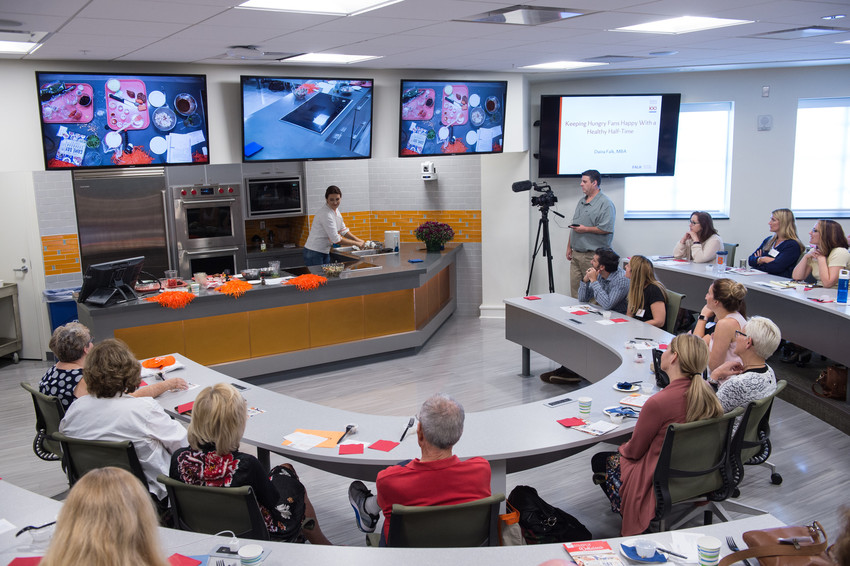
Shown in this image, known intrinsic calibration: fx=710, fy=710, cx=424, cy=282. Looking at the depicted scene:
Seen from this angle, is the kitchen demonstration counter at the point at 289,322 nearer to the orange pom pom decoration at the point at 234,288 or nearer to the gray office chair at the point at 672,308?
the orange pom pom decoration at the point at 234,288

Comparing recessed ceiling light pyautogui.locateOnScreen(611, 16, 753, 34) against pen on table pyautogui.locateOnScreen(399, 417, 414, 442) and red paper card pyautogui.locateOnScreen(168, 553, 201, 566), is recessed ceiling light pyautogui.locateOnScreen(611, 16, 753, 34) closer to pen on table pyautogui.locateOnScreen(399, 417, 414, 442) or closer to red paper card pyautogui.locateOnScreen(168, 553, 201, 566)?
pen on table pyautogui.locateOnScreen(399, 417, 414, 442)

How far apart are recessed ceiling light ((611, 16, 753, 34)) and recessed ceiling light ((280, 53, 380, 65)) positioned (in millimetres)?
2421

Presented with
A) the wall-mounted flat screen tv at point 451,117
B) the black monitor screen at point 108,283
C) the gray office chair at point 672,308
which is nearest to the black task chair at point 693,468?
the gray office chair at point 672,308

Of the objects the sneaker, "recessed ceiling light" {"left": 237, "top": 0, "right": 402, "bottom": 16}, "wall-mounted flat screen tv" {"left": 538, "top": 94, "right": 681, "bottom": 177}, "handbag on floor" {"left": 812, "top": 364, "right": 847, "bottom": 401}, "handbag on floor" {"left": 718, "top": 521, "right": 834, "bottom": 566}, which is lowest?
"handbag on floor" {"left": 812, "top": 364, "right": 847, "bottom": 401}

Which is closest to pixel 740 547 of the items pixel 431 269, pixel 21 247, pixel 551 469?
pixel 551 469

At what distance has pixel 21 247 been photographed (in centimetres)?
754

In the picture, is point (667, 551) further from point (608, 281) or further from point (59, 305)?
point (59, 305)

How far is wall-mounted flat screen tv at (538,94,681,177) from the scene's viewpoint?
9102 mm

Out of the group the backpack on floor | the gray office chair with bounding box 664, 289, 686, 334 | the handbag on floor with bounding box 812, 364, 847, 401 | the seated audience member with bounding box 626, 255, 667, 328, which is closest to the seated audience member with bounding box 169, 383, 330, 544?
the backpack on floor

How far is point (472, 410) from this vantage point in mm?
6023

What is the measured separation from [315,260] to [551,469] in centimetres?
449

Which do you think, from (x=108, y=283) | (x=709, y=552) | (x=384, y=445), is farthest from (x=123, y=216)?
(x=709, y=552)

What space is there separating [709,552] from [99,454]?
2783 mm

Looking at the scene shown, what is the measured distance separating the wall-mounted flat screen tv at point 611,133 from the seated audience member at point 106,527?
26.1 ft
